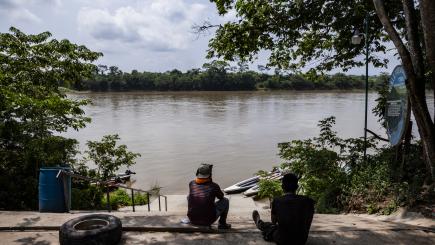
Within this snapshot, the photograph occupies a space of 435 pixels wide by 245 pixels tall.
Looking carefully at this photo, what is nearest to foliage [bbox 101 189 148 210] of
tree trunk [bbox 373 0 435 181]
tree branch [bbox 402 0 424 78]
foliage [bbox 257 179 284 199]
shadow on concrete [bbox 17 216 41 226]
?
foliage [bbox 257 179 284 199]

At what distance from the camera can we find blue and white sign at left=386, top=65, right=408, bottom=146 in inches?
287

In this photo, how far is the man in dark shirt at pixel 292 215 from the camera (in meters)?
4.75

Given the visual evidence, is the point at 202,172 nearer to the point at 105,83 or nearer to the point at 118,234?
the point at 118,234

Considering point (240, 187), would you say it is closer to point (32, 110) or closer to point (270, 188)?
point (270, 188)

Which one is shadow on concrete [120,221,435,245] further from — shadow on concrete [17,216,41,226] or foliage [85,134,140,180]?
foliage [85,134,140,180]

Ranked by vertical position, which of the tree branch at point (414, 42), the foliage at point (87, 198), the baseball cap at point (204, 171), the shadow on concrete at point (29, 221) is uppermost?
the tree branch at point (414, 42)

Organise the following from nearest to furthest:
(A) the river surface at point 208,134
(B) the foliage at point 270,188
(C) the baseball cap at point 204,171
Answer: (C) the baseball cap at point 204,171
(B) the foliage at point 270,188
(A) the river surface at point 208,134

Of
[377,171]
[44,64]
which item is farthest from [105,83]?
[377,171]

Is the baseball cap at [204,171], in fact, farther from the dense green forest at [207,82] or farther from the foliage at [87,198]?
the dense green forest at [207,82]

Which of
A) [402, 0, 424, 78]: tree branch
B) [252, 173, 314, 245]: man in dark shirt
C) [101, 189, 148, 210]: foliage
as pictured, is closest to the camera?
[252, 173, 314, 245]: man in dark shirt

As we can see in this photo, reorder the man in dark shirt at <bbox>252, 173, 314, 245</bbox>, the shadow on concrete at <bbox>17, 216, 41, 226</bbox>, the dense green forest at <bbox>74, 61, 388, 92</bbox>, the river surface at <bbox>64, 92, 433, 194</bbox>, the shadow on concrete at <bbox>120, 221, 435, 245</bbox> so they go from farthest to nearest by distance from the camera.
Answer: the dense green forest at <bbox>74, 61, 388, 92</bbox> < the river surface at <bbox>64, 92, 433, 194</bbox> < the shadow on concrete at <bbox>17, 216, 41, 226</bbox> < the shadow on concrete at <bbox>120, 221, 435, 245</bbox> < the man in dark shirt at <bbox>252, 173, 314, 245</bbox>

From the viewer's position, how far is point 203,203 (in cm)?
576

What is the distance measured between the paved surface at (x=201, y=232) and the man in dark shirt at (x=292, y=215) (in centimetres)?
52

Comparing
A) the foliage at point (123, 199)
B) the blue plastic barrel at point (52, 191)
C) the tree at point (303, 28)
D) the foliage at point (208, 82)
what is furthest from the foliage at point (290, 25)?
the foliage at point (208, 82)
